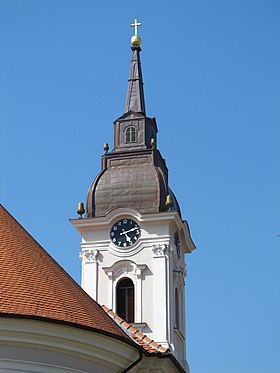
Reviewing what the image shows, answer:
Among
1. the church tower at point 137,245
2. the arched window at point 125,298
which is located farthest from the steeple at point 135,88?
the arched window at point 125,298

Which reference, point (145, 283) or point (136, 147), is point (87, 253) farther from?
point (136, 147)

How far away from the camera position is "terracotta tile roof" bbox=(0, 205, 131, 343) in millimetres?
15641

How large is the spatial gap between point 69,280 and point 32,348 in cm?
312

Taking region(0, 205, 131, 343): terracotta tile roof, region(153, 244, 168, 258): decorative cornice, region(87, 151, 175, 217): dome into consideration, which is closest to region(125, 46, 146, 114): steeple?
region(87, 151, 175, 217): dome

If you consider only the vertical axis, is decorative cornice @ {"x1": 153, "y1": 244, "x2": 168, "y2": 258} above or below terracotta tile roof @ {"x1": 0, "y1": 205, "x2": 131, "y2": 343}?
above

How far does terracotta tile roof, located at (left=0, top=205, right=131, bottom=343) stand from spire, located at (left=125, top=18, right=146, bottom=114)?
17194 millimetres

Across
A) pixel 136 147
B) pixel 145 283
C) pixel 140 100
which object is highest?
pixel 140 100

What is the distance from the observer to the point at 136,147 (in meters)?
33.5

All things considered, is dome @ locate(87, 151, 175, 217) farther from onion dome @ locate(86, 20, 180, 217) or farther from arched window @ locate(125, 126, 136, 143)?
arched window @ locate(125, 126, 136, 143)

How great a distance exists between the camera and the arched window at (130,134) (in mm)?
33969

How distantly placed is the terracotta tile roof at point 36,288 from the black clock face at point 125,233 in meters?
12.8

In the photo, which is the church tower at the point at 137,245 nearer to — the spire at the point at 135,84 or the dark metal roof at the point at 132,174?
the dark metal roof at the point at 132,174

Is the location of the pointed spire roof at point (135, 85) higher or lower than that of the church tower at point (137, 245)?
higher

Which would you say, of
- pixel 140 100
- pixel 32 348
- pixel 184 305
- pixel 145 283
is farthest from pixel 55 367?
pixel 140 100
